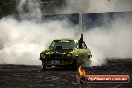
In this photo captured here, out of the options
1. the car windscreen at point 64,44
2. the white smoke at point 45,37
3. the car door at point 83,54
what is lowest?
the white smoke at point 45,37

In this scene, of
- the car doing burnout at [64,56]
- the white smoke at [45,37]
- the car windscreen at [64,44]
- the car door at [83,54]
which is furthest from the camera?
the white smoke at [45,37]

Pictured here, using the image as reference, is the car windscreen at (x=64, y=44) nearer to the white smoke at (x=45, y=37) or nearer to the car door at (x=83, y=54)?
the car door at (x=83, y=54)

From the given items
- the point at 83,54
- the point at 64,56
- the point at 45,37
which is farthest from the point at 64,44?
the point at 45,37

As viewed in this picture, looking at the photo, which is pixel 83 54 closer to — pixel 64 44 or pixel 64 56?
pixel 64 44

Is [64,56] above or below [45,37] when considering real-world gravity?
above

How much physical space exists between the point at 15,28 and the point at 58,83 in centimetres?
1702

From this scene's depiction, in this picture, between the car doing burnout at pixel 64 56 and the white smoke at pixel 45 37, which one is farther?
the white smoke at pixel 45 37

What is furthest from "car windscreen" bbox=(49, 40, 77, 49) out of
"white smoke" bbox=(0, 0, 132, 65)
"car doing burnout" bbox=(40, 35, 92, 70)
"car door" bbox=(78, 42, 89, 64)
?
"white smoke" bbox=(0, 0, 132, 65)

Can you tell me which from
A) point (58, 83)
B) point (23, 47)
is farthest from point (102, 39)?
point (58, 83)

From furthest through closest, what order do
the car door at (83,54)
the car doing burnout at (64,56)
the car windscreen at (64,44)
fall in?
the car windscreen at (64,44) < the car door at (83,54) < the car doing burnout at (64,56)

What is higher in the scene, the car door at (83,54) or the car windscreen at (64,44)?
the car windscreen at (64,44)

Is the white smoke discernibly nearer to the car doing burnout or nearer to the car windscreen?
the car windscreen

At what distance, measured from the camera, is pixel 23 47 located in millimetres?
26812

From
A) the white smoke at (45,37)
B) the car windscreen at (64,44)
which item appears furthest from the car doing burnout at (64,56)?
the white smoke at (45,37)
